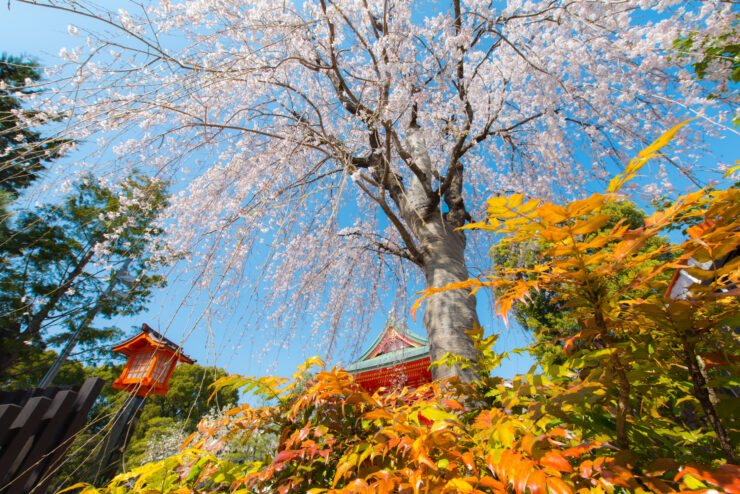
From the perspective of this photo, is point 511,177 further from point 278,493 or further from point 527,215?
point 278,493

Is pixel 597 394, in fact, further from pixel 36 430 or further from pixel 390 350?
pixel 390 350

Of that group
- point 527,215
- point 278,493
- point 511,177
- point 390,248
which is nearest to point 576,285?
point 527,215

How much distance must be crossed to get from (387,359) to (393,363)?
106cm

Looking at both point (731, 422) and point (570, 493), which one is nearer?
point (570, 493)

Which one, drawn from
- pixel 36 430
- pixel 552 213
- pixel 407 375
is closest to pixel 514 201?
pixel 552 213

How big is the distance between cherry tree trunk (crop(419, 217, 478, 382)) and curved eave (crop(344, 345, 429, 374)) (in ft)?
12.2

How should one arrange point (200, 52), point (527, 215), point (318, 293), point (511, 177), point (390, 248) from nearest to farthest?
point (527, 215)
point (200, 52)
point (390, 248)
point (318, 293)
point (511, 177)

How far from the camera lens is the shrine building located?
6312mm

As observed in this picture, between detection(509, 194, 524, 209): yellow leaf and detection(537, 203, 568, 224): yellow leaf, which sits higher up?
detection(509, 194, 524, 209): yellow leaf

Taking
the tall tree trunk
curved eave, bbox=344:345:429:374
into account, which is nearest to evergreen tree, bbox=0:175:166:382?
the tall tree trunk

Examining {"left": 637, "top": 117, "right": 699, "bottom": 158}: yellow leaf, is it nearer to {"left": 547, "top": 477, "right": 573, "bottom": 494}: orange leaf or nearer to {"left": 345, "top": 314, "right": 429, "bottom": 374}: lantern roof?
{"left": 547, "top": 477, "right": 573, "bottom": 494}: orange leaf

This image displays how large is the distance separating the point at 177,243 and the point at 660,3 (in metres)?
5.15

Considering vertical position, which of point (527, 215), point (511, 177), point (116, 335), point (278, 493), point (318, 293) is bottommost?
point (278, 493)

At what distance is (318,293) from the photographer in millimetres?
4414
